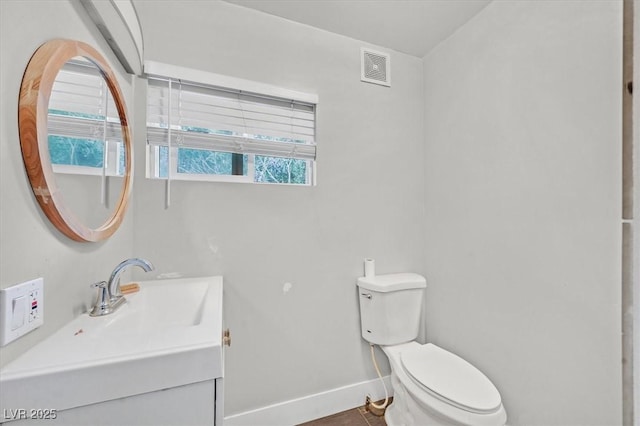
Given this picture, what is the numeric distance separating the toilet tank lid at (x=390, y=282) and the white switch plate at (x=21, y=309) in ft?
4.53

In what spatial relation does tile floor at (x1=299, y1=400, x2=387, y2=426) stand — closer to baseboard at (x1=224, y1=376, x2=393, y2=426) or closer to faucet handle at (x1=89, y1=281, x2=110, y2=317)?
baseboard at (x1=224, y1=376, x2=393, y2=426)

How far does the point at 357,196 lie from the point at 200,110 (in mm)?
1031

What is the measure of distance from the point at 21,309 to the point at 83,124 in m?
0.59

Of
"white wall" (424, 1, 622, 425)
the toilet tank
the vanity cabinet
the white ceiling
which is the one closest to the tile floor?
the toilet tank

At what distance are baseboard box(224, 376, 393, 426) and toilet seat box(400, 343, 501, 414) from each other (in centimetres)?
47


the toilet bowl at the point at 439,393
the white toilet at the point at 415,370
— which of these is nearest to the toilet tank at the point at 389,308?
the white toilet at the point at 415,370

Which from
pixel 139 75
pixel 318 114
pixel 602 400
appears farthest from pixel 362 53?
pixel 602 400

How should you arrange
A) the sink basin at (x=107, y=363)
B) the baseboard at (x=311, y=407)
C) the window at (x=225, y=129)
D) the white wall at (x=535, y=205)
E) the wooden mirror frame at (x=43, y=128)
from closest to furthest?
the sink basin at (x=107, y=363) < the wooden mirror frame at (x=43, y=128) < the white wall at (x=535, y=205) < the window at (x=225, y=129) < the baseboard at (x=311, y=407)

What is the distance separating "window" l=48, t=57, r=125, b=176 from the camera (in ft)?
2.46

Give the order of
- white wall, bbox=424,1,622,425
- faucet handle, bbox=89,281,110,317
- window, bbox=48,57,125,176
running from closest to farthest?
window, bbox=48,57,125,176 → faucet handle, bbox=89,281,110,317 → white wall, bbox=424,1,622,425

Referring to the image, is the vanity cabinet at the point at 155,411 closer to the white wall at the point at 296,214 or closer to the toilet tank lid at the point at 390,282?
the white wall at the point at 296,214

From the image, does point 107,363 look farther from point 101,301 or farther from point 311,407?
point 311,407

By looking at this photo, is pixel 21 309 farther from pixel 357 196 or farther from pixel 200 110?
pixel 357 196

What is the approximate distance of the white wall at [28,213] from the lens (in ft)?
1.93
